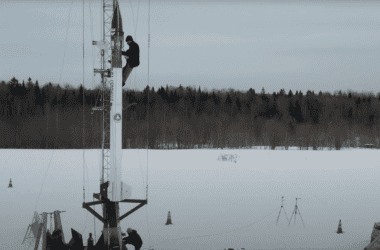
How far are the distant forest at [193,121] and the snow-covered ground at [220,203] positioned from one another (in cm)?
3012

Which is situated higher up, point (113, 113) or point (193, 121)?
point (193, 121)

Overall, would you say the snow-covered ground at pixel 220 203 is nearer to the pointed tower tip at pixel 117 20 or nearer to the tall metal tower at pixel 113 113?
the tall metal tower at pixel 113 113

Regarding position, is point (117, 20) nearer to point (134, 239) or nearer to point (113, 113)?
point (113, 113)

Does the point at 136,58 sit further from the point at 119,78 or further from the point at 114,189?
the point at 114,189

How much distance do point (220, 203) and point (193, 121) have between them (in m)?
56.0

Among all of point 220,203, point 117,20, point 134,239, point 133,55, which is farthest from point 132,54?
point 220,203

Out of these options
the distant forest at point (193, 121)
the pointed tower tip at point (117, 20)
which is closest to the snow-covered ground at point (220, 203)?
the pointed tower tip at point (117, 20)

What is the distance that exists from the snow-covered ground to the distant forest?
3012 centimetres

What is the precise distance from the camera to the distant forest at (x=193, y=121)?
66062 millimetres

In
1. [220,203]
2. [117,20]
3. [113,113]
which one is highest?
[117,20]

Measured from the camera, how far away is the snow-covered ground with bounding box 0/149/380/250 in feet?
42.3

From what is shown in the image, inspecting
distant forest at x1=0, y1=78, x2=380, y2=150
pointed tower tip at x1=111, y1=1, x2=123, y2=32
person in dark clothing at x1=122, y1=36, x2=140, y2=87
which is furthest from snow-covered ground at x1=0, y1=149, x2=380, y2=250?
distant forest at x1=0, y1=78, x2=380, y2=150

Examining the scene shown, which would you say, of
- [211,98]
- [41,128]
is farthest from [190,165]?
[211,98]

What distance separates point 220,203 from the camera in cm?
1927
